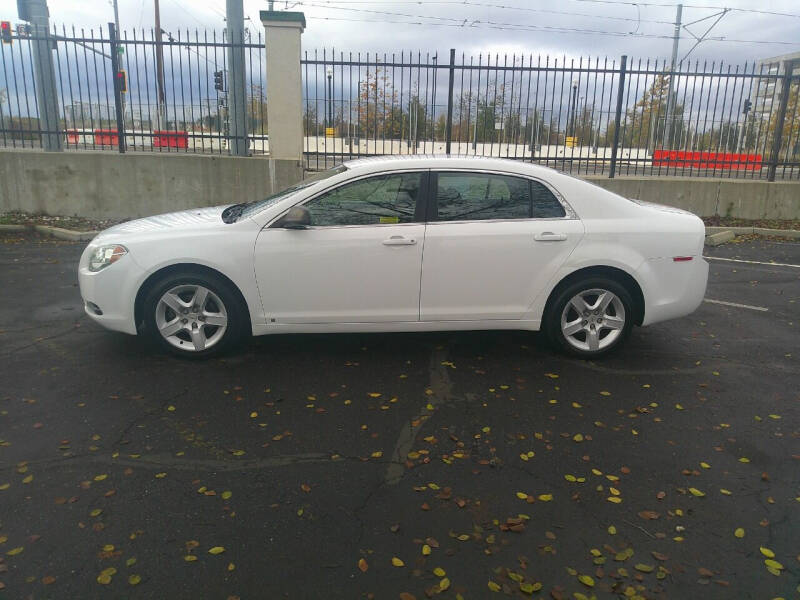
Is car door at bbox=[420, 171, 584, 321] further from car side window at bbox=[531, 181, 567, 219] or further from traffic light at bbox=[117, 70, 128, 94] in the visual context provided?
traffic light at bbox=[117, 70, 128, 94]

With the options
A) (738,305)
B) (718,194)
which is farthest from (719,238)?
(738,305)

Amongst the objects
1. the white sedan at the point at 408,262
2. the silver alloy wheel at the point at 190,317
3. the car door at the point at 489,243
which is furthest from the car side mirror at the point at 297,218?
the car door at the point at 489,243

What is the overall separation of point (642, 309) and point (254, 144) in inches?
340

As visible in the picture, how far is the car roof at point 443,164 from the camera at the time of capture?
5.01 metres

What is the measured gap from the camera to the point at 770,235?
12.2 m

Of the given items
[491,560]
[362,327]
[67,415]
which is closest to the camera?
[491,560]

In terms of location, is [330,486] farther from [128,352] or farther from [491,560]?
[128,352]

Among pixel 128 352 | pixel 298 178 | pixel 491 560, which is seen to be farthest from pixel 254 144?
pixel 491 560

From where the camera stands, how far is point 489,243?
16.1ft

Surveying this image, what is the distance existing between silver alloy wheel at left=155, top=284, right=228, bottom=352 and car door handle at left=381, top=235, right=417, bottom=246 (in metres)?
1.37

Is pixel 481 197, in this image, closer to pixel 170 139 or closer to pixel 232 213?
pixel 232 213

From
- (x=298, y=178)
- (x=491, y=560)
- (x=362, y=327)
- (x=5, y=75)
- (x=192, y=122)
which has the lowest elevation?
(x=491, y=560)

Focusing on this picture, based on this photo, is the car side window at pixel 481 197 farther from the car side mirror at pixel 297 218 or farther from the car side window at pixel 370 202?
the car side mirror at pixel 297 218

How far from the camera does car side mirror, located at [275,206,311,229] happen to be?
475 cm
